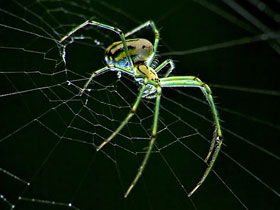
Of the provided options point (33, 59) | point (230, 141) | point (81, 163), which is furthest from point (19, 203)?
point (230, 141)

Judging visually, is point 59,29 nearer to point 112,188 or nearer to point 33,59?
point 33,59

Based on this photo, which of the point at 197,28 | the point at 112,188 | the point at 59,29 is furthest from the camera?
the point at 197,28

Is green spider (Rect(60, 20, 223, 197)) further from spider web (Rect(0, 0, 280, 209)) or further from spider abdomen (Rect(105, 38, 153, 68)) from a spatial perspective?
spider web (Rect(0, 0, 280, 209))

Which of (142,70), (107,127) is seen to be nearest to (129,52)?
(142,70)

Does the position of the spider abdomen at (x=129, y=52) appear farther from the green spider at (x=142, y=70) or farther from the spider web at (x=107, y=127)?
the spider web at (x=107, y=127)

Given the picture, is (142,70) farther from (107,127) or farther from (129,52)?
(107,127)
